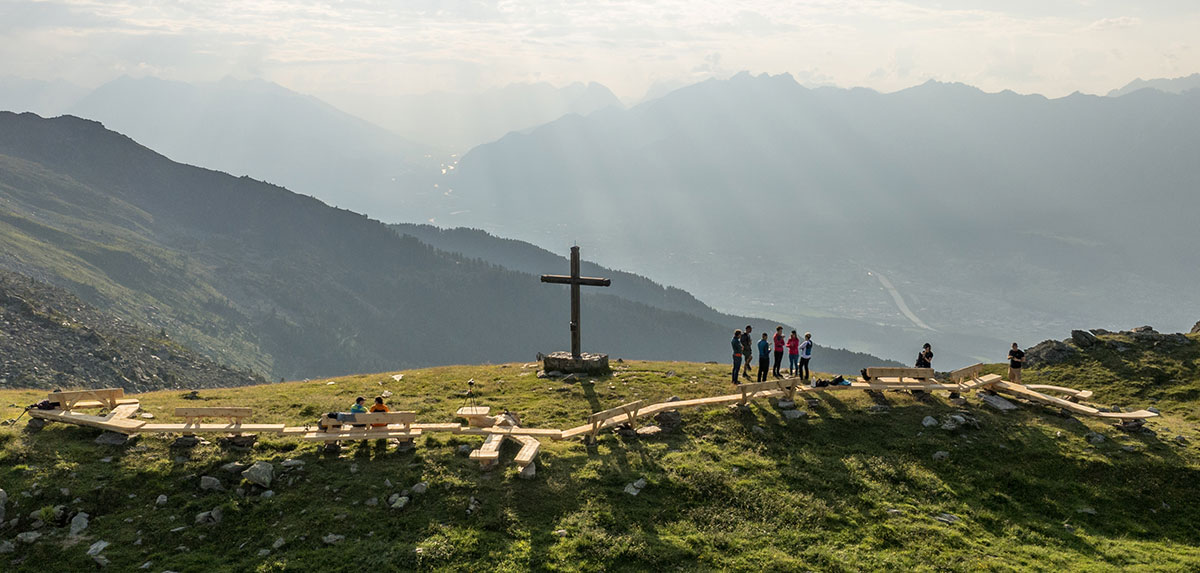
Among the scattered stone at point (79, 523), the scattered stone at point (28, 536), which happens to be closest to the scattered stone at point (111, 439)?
the scattered stone at point (79, 523)

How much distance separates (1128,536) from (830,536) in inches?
324

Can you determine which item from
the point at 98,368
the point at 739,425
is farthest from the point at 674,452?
the point at 98,368

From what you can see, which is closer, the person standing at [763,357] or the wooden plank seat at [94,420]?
the wooden plank seat at [94,420]

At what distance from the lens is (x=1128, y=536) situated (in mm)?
16844

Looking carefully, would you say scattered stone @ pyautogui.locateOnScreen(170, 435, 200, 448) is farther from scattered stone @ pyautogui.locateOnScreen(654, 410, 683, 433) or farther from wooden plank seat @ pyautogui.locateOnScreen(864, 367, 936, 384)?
wooden plank seat @ pyautogui.locateOnScreen(864, 367, 936, 384)

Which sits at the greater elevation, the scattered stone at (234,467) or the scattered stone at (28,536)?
the scattered stone at (234,467)

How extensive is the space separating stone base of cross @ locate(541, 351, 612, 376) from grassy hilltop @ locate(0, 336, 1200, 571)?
8.89 m

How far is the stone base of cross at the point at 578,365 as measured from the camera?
32844 mm

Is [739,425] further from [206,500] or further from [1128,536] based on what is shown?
[206,500]

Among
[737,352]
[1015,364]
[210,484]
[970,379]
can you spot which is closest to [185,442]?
[210,484]

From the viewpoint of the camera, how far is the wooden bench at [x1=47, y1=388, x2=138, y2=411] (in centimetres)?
2161

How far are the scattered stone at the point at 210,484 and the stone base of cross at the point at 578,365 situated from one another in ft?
56.6

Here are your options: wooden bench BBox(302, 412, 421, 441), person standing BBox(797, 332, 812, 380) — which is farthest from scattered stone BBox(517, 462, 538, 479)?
person standing BBox(797, 332, 812, 380)

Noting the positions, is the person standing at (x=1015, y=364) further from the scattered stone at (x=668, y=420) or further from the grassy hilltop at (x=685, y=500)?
the scattered stone at (x=668, y=420)
